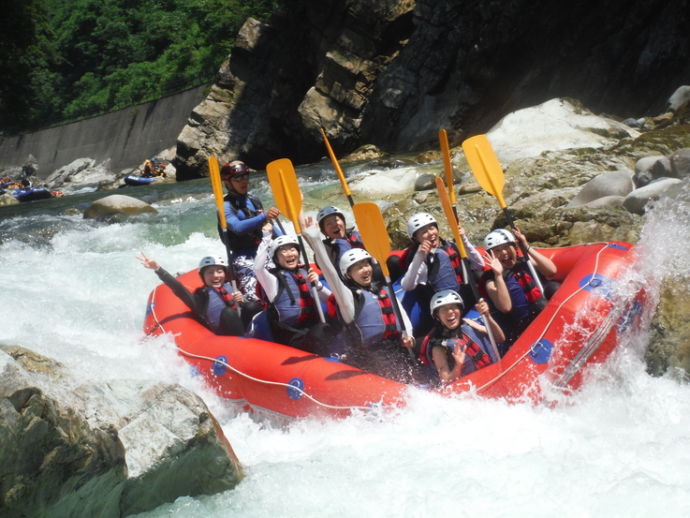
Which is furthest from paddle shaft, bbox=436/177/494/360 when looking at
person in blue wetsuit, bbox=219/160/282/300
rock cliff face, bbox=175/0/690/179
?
rock cliff face, bbox=175/0/690/179

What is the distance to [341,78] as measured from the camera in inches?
668

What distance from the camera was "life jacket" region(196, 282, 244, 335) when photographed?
4.82 meters

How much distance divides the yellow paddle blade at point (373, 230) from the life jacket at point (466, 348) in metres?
0.55

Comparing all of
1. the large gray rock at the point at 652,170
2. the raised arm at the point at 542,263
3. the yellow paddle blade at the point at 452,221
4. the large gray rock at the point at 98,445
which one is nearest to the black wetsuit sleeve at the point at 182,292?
the yellow paddle blade at the point at 452,221

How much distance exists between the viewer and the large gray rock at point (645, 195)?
575 centimetres

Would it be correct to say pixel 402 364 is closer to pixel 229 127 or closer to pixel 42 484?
pixel 42 484

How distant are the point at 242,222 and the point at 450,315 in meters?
1.92

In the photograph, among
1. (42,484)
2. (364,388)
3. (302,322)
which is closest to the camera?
(42,484)

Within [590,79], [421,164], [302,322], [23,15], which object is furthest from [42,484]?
[23,15]

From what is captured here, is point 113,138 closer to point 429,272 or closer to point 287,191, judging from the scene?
point 287,191

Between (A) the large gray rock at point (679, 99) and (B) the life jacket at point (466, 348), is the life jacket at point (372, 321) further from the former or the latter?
(A) the large gray rock at point (679, 99)

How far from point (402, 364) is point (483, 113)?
480 inches

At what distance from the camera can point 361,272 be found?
4.06m

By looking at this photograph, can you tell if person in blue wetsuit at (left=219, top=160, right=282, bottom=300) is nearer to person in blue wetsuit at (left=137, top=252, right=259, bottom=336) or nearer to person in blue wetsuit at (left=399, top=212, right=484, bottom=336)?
person in blue wetsuit at (left=137, top=252, right=259, bottom=336)
